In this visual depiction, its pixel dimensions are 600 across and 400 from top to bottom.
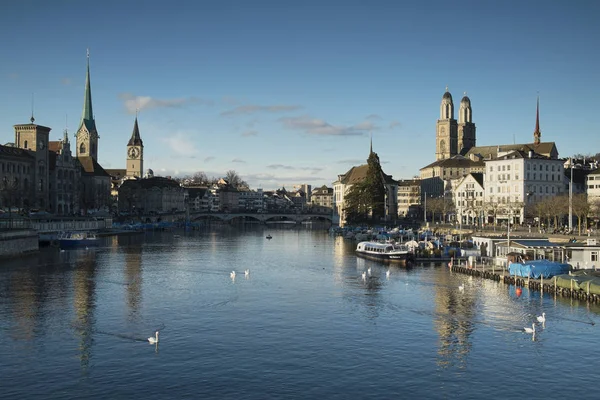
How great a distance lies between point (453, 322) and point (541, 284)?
51.3 feet

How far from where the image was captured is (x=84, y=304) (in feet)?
155

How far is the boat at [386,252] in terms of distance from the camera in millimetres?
80856

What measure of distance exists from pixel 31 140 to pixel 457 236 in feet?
305

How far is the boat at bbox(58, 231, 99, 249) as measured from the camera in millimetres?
98500

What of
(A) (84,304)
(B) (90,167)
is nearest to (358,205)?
(B) (90,167)

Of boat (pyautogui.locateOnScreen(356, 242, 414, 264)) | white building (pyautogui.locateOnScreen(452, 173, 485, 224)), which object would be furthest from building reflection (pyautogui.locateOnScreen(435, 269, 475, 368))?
white building (pyautogui.locateOnScreen(452, 173, 485, 224))

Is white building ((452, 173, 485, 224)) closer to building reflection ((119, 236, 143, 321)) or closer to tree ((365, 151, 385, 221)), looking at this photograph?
tree ((365, 151, 385, 221))

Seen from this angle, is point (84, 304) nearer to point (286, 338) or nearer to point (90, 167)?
point (286, 338)

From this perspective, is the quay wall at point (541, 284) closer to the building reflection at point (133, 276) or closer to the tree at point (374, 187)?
the building reflection at point (133, 276)

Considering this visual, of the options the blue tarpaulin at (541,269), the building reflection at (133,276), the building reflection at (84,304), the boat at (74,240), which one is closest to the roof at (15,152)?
the boat at (74,240)

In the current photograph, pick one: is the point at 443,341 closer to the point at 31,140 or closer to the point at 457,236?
the point at 457,236

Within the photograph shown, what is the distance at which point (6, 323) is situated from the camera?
40.1m

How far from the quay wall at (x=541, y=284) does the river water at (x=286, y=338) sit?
110 cm

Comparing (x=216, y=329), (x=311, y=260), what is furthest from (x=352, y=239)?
(x=216, y=329)
